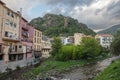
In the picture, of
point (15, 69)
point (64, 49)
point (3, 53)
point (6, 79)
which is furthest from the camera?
point (64, 49)

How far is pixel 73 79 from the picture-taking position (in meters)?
40.6

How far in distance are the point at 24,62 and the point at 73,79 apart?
24432 mm

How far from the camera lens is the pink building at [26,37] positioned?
64756 mm

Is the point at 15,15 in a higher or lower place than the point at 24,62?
higher

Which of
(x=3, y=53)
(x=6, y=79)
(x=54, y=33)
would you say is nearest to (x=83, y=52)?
(x=3, y=53)

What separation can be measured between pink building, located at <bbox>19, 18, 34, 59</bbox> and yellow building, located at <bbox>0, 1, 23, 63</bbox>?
12.0 feet

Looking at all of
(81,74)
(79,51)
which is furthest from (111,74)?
(79,51)

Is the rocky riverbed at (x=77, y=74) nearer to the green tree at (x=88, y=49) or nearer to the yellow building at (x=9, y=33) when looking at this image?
the yellow building at (x=9, y=33)

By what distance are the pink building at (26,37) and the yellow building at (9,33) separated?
144 inches

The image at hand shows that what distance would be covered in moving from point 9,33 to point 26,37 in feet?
54.2

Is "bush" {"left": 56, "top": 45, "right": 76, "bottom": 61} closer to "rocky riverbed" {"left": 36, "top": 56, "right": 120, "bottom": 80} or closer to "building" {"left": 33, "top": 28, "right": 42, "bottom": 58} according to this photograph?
"building" {"left": 33, "top": 28, "right": 42, "bottom": 58}

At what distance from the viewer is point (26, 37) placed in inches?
2815

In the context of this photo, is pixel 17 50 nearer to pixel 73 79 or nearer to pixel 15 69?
pixel 15 69

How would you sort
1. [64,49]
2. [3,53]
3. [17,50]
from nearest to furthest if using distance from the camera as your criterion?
[3,53] < [17,50] < [64,49]
